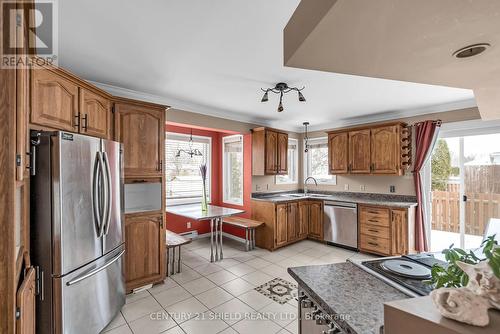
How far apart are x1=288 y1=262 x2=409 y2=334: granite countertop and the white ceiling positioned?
1667 millimetres

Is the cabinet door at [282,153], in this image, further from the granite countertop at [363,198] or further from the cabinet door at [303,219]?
the cabinet door at [303,219]

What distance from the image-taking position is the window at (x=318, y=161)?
537cm

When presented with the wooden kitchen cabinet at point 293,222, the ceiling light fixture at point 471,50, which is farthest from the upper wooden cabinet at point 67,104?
the wooden kitchen cabinet at point 293,222

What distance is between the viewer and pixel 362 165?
14.3ft

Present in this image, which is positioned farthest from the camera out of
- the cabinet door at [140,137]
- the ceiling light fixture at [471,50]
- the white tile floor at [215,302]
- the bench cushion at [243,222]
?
the bench cushion at [243,222]

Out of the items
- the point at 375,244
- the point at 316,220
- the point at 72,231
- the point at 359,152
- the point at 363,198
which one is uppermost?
the point at 359,152

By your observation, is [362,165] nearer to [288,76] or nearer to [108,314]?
[288,76]

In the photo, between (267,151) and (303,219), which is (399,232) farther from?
(267,151)

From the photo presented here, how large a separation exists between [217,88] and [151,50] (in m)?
1.06

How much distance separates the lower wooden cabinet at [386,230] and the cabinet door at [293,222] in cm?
114

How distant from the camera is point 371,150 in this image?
4219 mm

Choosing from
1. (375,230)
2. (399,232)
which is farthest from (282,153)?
(399,232)

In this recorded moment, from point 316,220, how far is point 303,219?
27 centimetres

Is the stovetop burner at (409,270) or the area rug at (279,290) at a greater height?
the stovetop burner at (409,270)
